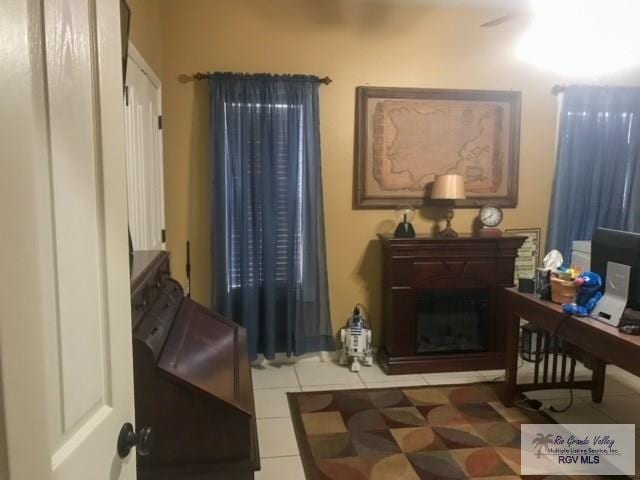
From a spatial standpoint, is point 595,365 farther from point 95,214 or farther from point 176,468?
point 95,214

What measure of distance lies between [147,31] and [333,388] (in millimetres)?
2764

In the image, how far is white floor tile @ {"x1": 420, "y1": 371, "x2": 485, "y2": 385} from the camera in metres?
3.73

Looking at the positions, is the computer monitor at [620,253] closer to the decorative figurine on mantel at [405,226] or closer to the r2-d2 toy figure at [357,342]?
the decorative figurine on mantel at [405,226]

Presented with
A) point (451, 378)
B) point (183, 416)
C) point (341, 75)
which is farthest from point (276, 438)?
point (341, 75)

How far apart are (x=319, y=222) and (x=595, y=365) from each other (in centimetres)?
224

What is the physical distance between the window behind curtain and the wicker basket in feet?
6.09

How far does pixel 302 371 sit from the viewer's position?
394cm

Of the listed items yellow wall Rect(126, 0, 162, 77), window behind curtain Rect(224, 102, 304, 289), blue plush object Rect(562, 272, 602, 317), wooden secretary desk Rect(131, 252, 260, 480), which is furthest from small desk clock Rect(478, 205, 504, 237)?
wooden secretary desk Rect(131, 252, 260, 480)

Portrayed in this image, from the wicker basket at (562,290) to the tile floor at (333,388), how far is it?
2.78ft

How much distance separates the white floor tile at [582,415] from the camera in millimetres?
3113

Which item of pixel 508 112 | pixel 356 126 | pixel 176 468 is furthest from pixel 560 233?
pixel 176 468

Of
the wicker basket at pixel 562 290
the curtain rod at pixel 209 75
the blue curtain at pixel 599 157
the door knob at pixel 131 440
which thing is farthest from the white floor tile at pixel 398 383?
the door knob at pixel 131 440

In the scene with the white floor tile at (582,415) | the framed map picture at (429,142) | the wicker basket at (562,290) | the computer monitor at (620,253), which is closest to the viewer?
the computer monitor at (620,253)

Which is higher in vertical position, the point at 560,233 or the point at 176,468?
the point at 560,233
